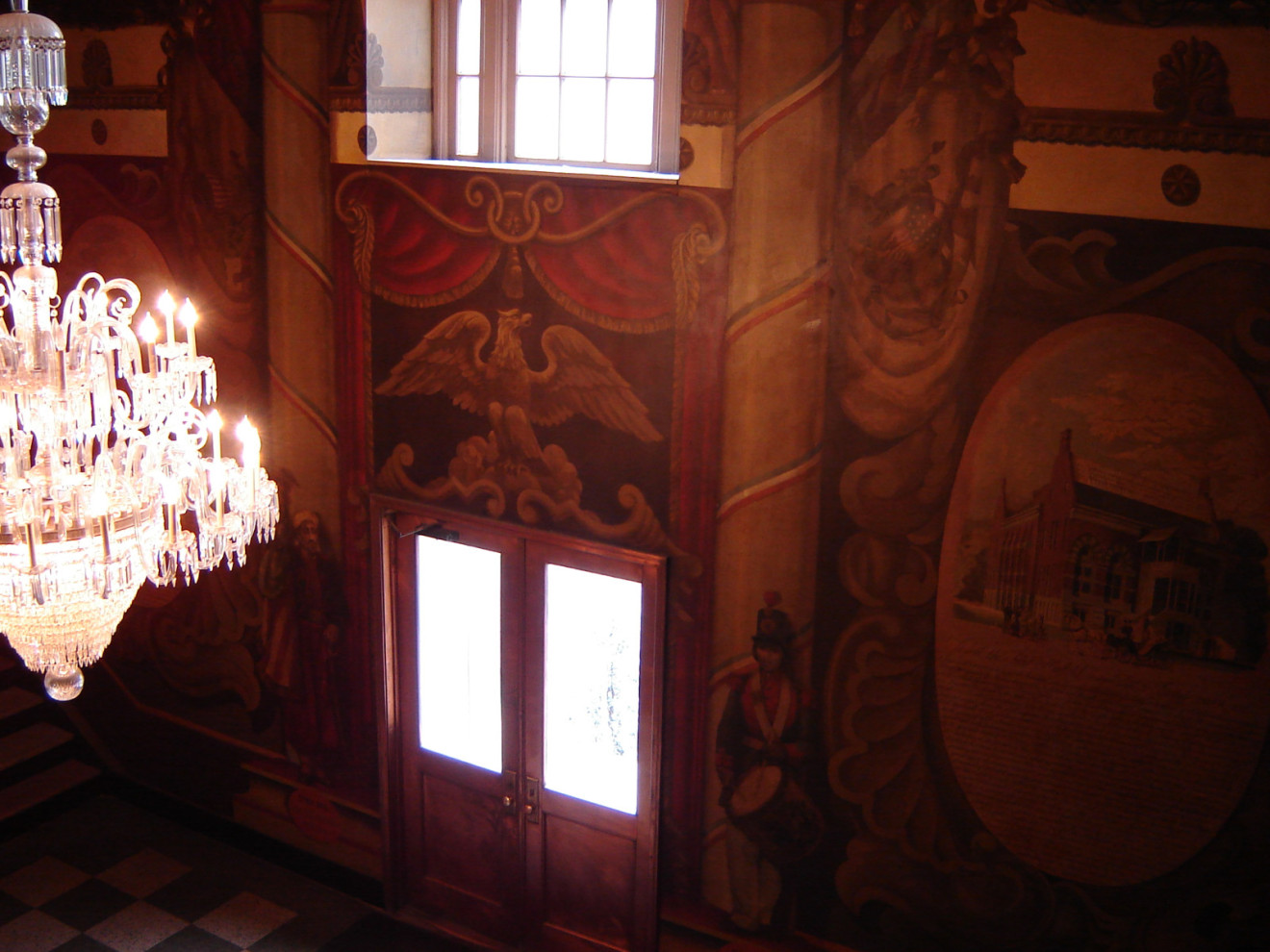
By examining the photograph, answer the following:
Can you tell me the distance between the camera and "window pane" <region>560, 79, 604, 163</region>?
5.82 meters

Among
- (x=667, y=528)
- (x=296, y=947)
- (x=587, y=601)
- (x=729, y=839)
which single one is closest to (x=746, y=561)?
(x=667, y=528)

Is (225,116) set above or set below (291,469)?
above

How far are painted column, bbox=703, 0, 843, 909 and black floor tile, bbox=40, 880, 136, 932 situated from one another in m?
3.99

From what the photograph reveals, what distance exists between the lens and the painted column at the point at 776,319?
16.4 feet

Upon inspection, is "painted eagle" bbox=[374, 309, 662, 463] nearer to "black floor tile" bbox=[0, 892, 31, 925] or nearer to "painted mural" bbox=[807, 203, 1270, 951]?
"painted mural" bbox=[807, 203, 1270, 951]

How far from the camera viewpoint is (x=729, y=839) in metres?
5.75

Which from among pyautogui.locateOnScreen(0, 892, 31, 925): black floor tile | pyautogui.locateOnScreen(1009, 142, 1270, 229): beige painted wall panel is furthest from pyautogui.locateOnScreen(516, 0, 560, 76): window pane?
pyautogui.locateOnScreen(0, 892, 31, 925): black floor tile

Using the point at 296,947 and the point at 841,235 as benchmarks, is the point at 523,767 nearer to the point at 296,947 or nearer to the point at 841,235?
the point at 296,947

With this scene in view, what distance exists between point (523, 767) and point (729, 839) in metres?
1.23

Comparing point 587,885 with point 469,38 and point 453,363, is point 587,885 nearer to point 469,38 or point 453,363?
point 453,363

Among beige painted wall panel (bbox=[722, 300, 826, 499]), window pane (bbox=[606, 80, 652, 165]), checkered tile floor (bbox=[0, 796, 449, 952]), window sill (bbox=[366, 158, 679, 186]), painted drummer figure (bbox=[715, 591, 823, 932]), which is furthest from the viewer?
checkered tile floor (bbox=[0, 796, 449, 952])

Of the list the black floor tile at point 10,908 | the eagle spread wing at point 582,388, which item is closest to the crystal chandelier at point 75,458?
the eagle spread wing at point 582,388

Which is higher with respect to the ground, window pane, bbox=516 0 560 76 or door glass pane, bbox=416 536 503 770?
window pane, bbox=516 0 560 76

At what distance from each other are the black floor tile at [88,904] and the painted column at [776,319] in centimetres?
399
